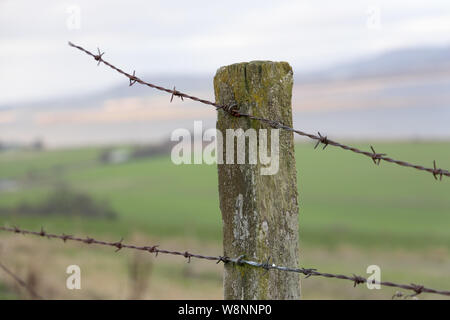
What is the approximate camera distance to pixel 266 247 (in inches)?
112

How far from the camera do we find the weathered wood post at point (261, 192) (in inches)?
112

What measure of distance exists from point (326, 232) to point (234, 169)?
79.6 ft

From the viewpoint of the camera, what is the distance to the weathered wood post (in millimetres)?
2838

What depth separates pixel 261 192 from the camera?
9.25 feet
